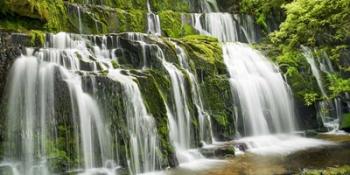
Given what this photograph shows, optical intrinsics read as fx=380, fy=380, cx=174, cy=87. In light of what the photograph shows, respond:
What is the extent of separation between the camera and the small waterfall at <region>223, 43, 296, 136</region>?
593 inches

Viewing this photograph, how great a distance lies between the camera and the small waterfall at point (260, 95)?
593 inches

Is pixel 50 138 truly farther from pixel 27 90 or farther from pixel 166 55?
pixel 166 55

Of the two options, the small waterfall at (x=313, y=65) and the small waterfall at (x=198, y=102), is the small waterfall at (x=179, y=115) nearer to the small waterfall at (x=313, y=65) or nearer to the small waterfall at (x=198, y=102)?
the small waterfall at (x=198, y=102)

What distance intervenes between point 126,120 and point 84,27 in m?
8.32

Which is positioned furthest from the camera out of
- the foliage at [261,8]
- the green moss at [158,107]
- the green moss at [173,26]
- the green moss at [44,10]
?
the foliage at [261,8]

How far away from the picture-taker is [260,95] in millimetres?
15617

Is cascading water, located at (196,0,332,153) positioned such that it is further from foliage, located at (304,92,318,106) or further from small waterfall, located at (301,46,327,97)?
small waterfall, located at (301,46,327,97)

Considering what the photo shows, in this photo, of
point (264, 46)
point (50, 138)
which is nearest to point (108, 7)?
point (264, 46)

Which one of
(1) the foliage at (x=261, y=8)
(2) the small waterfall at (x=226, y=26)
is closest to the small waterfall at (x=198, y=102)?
(2) the small waterfall at (x=226, y=26)

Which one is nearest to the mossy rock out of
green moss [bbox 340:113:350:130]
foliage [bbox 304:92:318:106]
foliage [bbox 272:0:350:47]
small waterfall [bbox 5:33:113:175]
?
green moss [bbox 340:113:350:130]

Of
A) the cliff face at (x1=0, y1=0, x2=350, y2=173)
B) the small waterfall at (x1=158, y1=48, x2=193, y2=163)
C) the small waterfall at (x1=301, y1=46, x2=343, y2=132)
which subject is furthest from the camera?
the small waterfall at (x1=301, y1=46, x2=343, y2=132)

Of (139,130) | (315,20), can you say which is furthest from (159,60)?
(315,20)

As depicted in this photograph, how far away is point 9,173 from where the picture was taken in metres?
8.50

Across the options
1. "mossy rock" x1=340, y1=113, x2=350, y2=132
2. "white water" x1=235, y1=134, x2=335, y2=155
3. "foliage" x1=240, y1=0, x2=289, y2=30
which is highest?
"foliage" x1=240, y1=0, x2=289, y2=30
